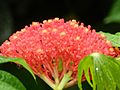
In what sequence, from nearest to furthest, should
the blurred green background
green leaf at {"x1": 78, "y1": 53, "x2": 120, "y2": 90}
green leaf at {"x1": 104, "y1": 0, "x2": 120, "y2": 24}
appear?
1. green leaf at {"x1": 78, "y1": 53, "x2": 120, "y2": 90}
2. green leaf at {"x1": 104, "y1": 0, "x2": 120, "y2": 24}
3. the blurred green background

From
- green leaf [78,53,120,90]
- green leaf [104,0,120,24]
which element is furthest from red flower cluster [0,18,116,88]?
green leaf [104,0,120,24]

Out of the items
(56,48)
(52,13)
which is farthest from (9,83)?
(52,13)

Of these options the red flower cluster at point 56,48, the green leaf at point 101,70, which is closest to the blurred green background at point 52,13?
the red flower cluster at point 56,48

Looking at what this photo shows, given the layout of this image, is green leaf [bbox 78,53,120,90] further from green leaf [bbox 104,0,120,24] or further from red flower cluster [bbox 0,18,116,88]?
green leaf [bbox 104,0,120,24]

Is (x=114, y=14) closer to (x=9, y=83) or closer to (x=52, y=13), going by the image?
(x=52, y=13)

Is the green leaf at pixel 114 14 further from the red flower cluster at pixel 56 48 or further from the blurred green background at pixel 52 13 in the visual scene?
the red flower cluster at pixel 56 48
